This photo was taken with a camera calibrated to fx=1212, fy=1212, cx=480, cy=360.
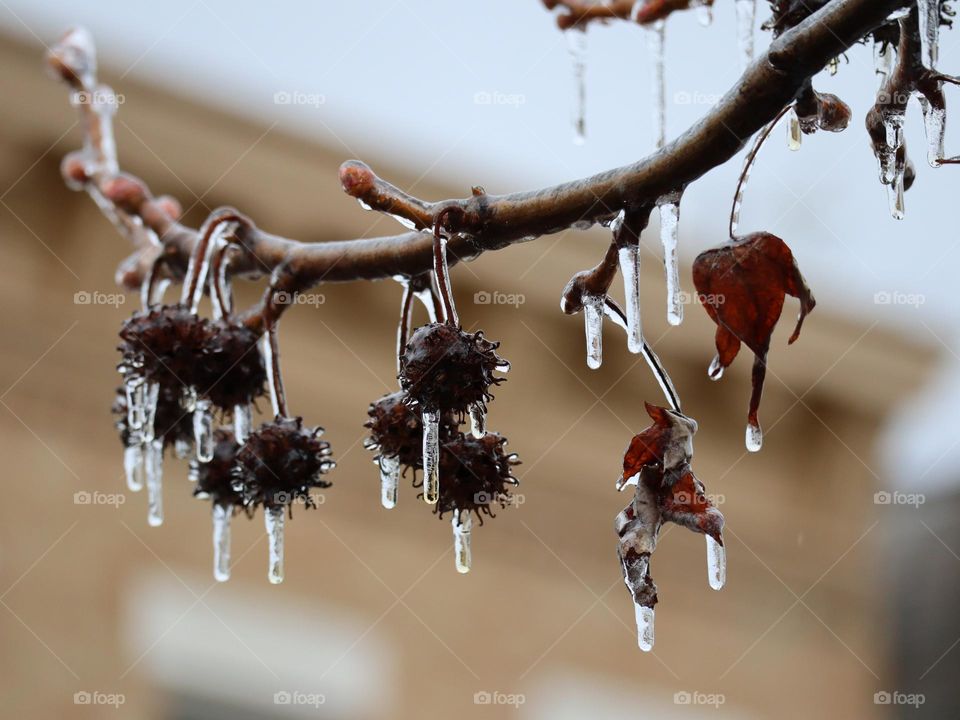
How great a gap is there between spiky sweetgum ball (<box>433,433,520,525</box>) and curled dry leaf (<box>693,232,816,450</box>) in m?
0.27

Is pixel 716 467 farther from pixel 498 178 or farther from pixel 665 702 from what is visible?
pixel 498 178

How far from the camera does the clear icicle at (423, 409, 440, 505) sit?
3.82 ft

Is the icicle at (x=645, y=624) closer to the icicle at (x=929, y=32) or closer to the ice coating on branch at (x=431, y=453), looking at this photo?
the ice coating on branch at (x=431, y=453)

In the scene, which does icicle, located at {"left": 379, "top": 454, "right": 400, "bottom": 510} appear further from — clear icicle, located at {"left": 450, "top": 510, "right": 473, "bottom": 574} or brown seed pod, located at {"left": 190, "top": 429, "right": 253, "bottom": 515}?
brown seed pod, located at {"left": 190, "top": 429, "right": 253, "bottom": 515}

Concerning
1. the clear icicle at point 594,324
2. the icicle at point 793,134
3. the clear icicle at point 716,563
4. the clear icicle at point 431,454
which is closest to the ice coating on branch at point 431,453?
the clear icicle at point 431,454

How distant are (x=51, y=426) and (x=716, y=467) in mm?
5140

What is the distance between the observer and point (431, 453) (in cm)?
117

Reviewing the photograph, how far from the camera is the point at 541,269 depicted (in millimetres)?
8211

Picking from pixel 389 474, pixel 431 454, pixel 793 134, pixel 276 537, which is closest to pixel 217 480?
pixel 276 537

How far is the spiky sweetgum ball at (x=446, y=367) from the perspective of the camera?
115cm

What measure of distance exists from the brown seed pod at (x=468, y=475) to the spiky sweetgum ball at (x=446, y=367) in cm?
6

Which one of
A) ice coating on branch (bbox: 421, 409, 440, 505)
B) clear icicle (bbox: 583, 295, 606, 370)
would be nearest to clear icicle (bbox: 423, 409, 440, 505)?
ice coating on branch (bbox: 421, 409, 440, 505)

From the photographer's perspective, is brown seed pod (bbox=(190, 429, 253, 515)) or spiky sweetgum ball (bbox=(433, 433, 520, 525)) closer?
spiky sweetgum ball (bbox=(433, 433, 520, 525))

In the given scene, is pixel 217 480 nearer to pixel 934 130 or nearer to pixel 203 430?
pixel 203 430
